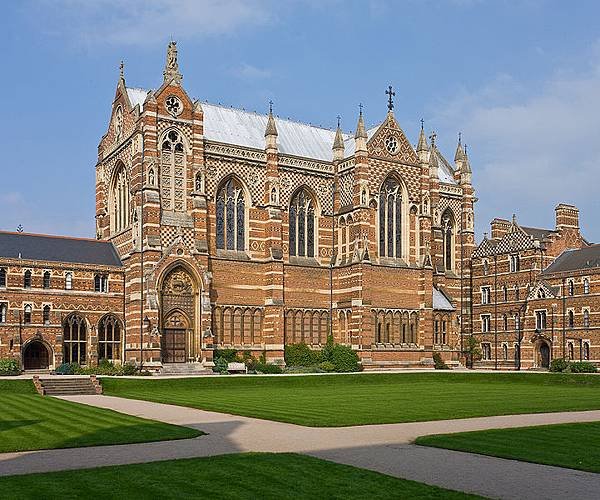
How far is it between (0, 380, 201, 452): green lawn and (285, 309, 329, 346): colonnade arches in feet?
117

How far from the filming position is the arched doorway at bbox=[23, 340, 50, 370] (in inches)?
2352

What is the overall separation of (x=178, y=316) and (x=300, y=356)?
1117cm

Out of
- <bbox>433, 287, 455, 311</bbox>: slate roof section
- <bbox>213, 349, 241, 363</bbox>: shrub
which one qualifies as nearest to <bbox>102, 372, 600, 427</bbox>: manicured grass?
<bbox>213, 349, 241, 363</bbox>: shrub

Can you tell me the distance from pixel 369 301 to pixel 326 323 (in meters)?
4.72

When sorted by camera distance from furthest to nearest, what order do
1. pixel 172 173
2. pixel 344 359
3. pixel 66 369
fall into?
pixel 344 359 → pixel 172 173 → pixel 66 369

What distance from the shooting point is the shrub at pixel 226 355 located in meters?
63.7

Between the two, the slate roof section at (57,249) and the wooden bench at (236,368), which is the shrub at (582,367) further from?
the slate roof section at (57,249)

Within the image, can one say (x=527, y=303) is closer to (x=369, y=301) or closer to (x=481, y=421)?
(x=369, y=301)

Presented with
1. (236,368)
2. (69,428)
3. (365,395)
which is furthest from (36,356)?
(69,428)

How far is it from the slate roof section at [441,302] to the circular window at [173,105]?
29.3 metres

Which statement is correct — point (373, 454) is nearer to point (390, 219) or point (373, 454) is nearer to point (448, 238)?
point (390, 219)

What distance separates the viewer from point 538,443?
21672mm

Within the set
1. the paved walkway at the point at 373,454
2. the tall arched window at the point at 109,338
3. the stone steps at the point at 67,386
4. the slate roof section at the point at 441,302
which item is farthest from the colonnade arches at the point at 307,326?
the paved walkway at the point at 373,454

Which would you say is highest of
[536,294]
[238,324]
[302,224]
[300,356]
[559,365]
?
[302,224]
